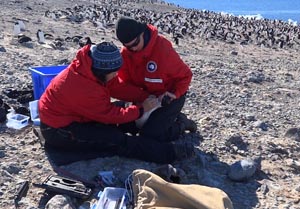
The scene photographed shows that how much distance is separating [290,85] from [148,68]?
4.60 m

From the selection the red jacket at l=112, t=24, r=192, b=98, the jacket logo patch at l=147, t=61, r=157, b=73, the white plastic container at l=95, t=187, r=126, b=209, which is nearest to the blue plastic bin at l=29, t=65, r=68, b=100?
the red jacket at l=112, t=24, r=192, b=98

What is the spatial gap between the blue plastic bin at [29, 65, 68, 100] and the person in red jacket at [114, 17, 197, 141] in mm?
820

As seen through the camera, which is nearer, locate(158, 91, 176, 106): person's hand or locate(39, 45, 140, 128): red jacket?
locate(39, 45, 140, 128): red jacket

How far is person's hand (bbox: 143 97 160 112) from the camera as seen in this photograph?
484 cm

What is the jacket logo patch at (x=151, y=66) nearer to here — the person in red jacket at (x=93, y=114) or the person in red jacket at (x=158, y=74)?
the person in red jacket at (x=158, y=74)

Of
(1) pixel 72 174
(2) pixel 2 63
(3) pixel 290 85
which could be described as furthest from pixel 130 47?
(3) pixel 290 85

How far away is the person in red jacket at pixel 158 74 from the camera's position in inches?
189

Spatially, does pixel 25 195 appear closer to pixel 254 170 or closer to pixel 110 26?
pixel 254 170

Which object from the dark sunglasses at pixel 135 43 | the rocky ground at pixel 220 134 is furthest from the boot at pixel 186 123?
the dark sunglasses at pixel 135 43

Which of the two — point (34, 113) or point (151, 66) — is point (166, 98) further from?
point (34, 113)

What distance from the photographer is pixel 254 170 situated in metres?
4.60

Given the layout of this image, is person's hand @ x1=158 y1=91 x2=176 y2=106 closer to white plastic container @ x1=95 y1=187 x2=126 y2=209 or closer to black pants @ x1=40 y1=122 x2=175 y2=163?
black pants @ x1=40 y1=122 x2=175 y2=163

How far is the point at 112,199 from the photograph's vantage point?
153 inches

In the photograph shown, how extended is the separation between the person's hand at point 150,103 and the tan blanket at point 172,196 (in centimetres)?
112
